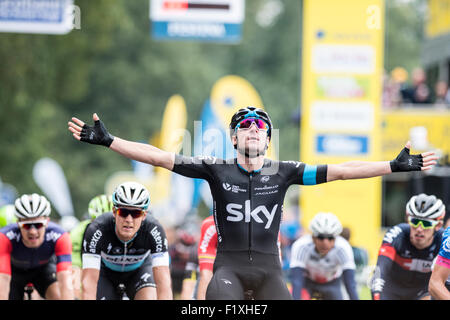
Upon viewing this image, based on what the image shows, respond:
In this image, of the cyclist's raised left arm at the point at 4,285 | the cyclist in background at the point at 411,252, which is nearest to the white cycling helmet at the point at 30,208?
the cyclist's raised left arm at the point at 4,285

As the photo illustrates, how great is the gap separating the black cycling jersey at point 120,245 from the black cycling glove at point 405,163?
2734 mm

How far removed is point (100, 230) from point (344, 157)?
1278 centimetres

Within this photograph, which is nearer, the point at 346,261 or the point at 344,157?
the point at 346,261

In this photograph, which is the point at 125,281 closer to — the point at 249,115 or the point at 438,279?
the point at 249,115

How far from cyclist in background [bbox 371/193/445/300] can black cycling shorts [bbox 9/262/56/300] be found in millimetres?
4158

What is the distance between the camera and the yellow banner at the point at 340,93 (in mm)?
20625

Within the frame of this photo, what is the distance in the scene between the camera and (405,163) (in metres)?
6.93

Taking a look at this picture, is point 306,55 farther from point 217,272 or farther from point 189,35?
point 217,272

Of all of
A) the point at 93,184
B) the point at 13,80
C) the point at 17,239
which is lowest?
the point at 93,184

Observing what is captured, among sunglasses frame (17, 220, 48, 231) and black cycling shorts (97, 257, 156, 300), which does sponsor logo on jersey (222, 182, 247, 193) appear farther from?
sunglasses frame (17, 220, 48, 231)

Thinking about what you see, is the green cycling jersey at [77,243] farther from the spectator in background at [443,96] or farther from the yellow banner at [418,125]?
the spectator in background at [443,96]

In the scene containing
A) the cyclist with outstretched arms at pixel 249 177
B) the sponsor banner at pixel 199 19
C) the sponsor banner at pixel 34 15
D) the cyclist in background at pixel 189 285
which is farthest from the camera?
the sponsor banner at pixel 199 19
